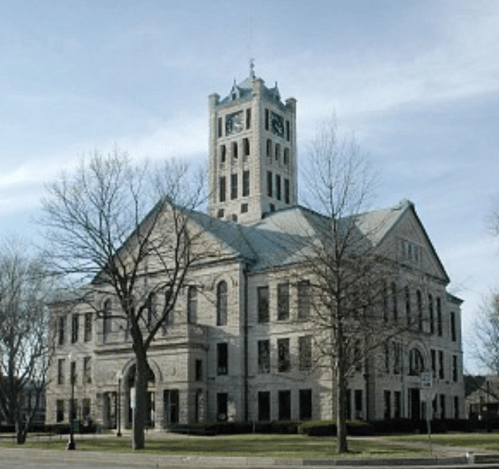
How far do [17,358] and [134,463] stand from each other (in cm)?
2196

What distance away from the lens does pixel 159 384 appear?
56.1 meters

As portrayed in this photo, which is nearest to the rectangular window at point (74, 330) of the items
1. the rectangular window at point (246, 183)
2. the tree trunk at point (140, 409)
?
the rectangular window at point (246, 183)

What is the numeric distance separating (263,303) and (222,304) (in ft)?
10.3

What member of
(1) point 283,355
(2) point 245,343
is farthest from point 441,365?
(2) point 245,343

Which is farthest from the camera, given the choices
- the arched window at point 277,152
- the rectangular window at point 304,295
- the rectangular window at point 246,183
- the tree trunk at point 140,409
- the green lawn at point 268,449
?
the arched window at point 277,152

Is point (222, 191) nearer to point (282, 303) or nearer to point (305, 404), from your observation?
point (282, 303)

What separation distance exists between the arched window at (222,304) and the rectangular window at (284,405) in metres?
6.90

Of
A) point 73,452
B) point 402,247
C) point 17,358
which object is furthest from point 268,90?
point 73,452

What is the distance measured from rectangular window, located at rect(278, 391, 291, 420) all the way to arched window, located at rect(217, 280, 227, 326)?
690cm

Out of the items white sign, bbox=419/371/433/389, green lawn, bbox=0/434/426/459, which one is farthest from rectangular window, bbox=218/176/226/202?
white sign, bbox=419/371/433/389

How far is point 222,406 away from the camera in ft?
186

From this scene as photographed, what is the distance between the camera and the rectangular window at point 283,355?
5491 cm

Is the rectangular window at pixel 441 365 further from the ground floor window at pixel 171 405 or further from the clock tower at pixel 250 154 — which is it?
the clock tower at pixel 250 154

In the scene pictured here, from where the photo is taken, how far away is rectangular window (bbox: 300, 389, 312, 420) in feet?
175
